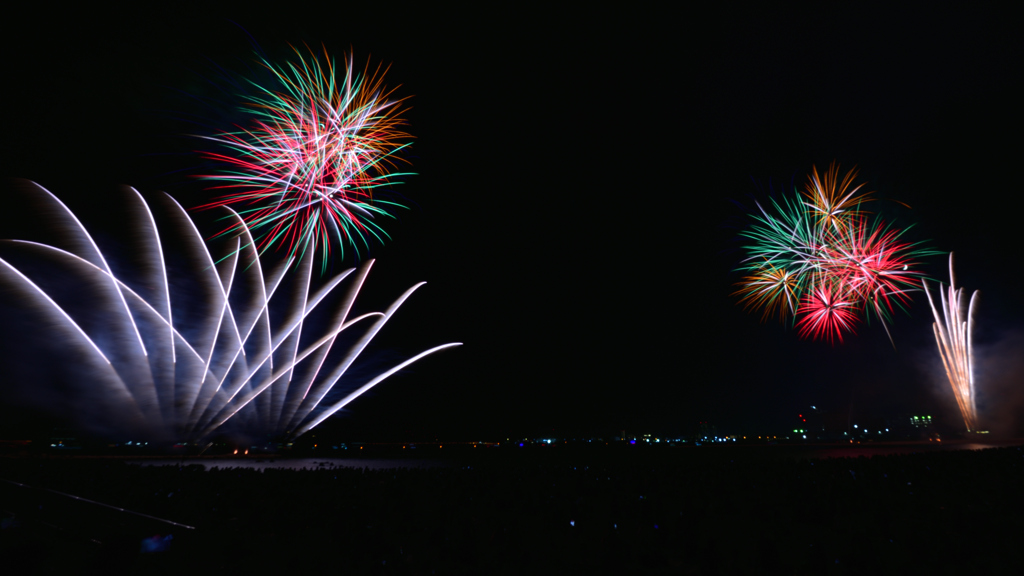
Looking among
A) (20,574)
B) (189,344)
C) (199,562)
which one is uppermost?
(189,344)

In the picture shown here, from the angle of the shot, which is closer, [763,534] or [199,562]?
[199,562]

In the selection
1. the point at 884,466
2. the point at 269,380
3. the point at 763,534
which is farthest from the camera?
the point at 269,380

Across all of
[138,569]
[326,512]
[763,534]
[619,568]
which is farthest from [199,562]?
[763,534]

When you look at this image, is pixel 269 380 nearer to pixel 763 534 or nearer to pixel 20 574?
pixel 20 574

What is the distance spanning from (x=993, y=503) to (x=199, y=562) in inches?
674

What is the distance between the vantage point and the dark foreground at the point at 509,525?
6117 millimetres

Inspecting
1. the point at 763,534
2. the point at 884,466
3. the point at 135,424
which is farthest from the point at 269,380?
the point at 884,466

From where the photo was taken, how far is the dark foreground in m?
6.12

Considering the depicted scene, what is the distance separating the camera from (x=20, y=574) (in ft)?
13.1

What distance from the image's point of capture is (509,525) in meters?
7.86

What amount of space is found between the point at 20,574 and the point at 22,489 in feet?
26.5

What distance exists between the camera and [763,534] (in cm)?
731

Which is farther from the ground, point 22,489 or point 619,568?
point 22,489

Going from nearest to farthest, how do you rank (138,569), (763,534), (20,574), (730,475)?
(20,574)
(138,569)
(763,534)
(730,475)
